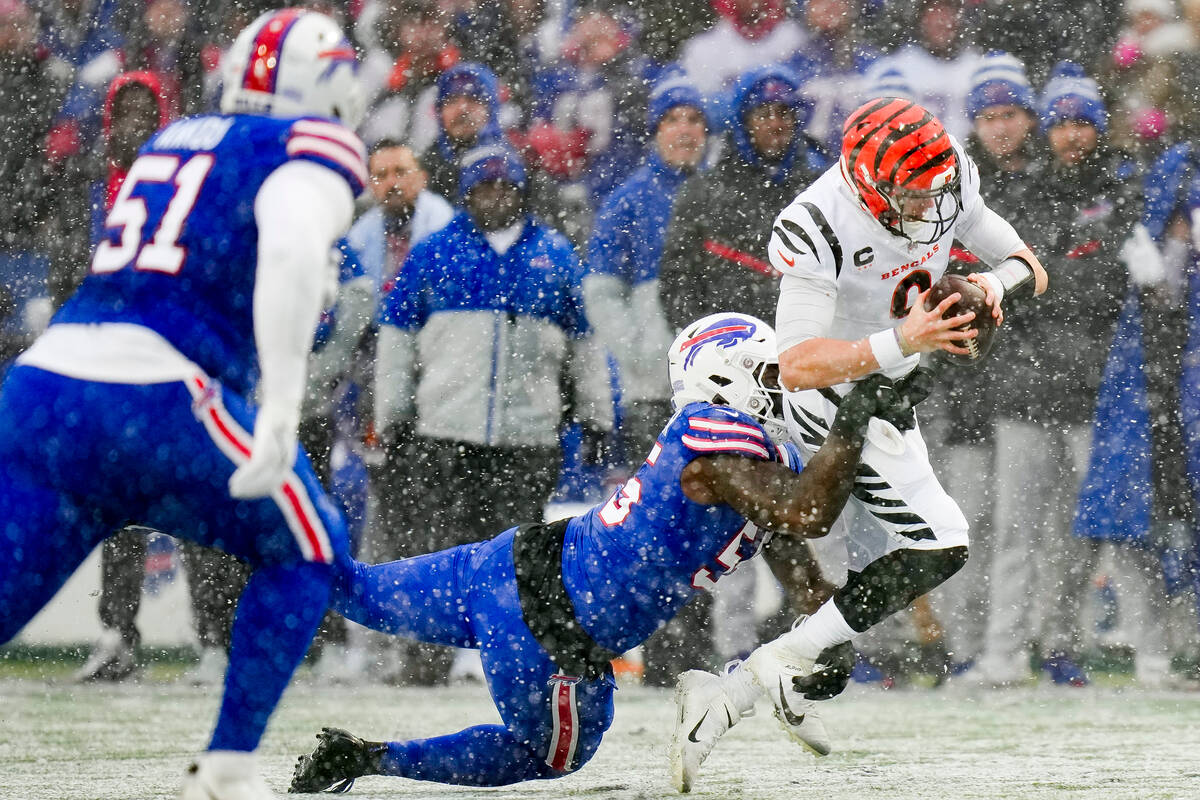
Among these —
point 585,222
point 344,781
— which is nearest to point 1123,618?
point 585,222

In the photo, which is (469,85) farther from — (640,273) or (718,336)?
(718,336)

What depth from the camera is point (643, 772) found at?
4156 mm

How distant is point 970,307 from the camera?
360 cm

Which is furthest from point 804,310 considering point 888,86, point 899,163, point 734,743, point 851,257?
point 888,86

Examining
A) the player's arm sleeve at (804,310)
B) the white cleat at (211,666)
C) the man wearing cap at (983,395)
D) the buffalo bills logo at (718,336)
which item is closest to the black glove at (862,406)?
the player's arm sleeve at (804,310)

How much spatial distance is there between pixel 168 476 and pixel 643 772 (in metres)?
1.92

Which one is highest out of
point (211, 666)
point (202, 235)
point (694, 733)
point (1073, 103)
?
point (1073, 103)

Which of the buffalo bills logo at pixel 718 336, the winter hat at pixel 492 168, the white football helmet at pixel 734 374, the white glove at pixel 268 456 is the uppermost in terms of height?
the winter hat at pixel 492 168

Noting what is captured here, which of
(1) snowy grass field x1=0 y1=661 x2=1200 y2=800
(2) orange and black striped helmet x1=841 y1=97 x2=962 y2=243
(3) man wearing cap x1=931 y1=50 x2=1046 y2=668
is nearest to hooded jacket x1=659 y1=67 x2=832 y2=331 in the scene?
(3) man wearing cap x1=931 y1=50 x2=1046 y2=668

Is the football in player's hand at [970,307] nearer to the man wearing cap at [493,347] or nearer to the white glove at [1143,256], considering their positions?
the man wearing cap at [493,347]

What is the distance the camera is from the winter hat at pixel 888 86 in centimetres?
609

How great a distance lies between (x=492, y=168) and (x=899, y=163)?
241 cm

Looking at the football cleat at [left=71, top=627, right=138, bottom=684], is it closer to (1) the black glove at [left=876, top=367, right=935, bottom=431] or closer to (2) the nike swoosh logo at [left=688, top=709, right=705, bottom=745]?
(2) the nike swoosh logo at [left=688, top=709, right=705, bottom=745]

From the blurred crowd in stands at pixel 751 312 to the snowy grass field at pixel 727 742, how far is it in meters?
0.34
